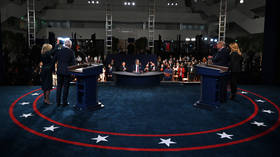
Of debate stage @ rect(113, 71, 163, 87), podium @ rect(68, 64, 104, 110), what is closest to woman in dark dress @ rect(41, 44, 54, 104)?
podium @ rect(68, 64, 104, 110)

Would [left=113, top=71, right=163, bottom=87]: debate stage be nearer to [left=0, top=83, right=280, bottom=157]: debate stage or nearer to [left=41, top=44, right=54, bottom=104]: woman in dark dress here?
[left=0, top=83, right=280, bottom=157]: debate stage

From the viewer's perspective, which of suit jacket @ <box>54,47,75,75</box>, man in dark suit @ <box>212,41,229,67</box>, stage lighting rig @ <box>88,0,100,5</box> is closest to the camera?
suit jacket @ <box>54,47,75,75</box>

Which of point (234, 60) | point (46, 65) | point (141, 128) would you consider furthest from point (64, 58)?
point (234, 60)

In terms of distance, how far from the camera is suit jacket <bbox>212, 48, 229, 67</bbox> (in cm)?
512

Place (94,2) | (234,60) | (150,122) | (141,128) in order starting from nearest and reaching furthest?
(141,128)
(150,122)
(234,60)
(94,2)

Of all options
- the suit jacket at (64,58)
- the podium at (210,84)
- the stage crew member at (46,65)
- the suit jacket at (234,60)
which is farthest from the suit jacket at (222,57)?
the stage crew member at (46,65)

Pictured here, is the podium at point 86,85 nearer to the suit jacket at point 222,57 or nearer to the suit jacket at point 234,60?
the suit jacket at point 222,57

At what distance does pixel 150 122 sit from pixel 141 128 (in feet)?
1.25

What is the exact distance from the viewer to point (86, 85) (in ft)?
15.3

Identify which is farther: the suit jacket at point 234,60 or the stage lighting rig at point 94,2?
the stage lighting rig at point 94,2

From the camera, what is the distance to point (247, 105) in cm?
538

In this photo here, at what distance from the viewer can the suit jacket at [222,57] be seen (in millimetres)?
5117

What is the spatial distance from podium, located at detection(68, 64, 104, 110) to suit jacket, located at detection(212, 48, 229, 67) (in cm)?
291

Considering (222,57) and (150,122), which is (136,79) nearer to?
(222,57)
